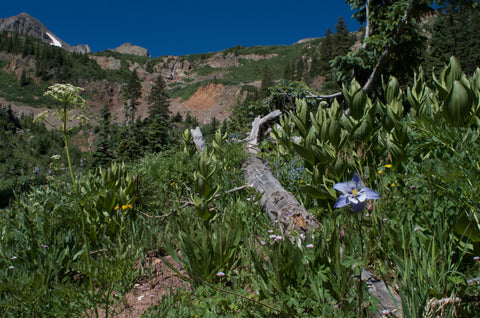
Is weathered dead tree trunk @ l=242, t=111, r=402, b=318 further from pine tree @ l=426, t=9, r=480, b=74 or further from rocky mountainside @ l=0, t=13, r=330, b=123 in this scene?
rocky mountainside @ l=0, t=13, r=330, b=123

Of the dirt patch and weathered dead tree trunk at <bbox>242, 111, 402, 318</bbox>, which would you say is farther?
the dirt patch

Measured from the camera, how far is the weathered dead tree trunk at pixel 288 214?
144 cm

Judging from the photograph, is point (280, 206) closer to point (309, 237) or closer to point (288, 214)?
point (288, 214)

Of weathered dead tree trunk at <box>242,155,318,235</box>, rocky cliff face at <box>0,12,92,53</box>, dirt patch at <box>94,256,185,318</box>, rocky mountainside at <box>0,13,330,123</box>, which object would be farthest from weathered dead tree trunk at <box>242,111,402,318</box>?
Answer: rocky cliff face at <box>0,12,92,53</box>

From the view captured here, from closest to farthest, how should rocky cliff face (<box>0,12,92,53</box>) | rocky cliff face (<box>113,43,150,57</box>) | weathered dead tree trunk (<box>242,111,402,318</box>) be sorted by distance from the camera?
weathered dead tree trunk (<box>242,111,402,318</box>) → rocky cliff face (<box>113,43,150,57</box>) → rocky cliff face (<box>0,12,92,53</box>)

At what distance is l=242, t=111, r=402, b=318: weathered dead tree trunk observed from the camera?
1.44 metres

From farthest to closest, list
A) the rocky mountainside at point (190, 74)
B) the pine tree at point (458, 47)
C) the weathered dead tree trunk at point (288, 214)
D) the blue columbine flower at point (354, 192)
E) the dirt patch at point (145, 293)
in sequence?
the rocky mountainside at point (190, 74), the pine tree at point (458, 47), the dirt patch at point (145, 293), the weathered dead tree trunk at point (288, 214), the blue columbine flower at point (354, 192)

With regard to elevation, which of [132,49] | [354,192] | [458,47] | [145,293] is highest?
[132,49]

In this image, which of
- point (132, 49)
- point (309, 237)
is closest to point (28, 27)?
point (132, 49)

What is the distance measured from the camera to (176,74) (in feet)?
303

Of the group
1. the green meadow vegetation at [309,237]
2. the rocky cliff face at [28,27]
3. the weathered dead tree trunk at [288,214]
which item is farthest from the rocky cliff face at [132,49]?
the green meadow vegetation at [309,237]

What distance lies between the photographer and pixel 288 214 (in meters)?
2.49

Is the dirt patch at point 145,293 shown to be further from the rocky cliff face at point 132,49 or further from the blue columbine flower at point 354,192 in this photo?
the rocky cliff face at point 132,49

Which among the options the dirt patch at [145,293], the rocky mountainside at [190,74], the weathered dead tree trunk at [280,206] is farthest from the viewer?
the rocky mountainside at [190,74]
